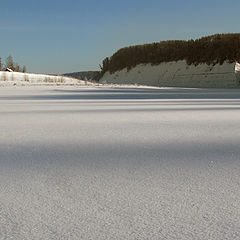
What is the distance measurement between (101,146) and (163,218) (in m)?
0.77

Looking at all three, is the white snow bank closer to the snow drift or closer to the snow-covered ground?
the snow drift

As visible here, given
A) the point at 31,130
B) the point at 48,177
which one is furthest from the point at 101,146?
the point at 31,130

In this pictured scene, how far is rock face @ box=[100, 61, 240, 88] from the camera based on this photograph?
55.7ft

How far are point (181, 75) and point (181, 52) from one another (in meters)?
2.03

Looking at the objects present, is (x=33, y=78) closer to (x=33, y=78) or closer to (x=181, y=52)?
(x=33, y=78)

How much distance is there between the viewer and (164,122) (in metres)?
2.24

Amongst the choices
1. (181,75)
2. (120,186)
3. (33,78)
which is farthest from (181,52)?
(120,186)

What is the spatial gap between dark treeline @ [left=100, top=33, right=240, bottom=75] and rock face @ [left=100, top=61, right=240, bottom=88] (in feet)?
1.26

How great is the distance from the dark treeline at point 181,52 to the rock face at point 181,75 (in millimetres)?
384

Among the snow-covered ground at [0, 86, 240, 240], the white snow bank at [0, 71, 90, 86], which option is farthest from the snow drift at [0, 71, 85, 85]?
the snow-covered ground at [0, 86, 240, 240]

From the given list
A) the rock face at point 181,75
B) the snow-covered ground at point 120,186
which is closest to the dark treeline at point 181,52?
the rock face at point 181,75

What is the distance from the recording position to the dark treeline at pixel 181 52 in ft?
59.3

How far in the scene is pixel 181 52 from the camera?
68.3 feet

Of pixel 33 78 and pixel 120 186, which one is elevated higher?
pixel 33 78
